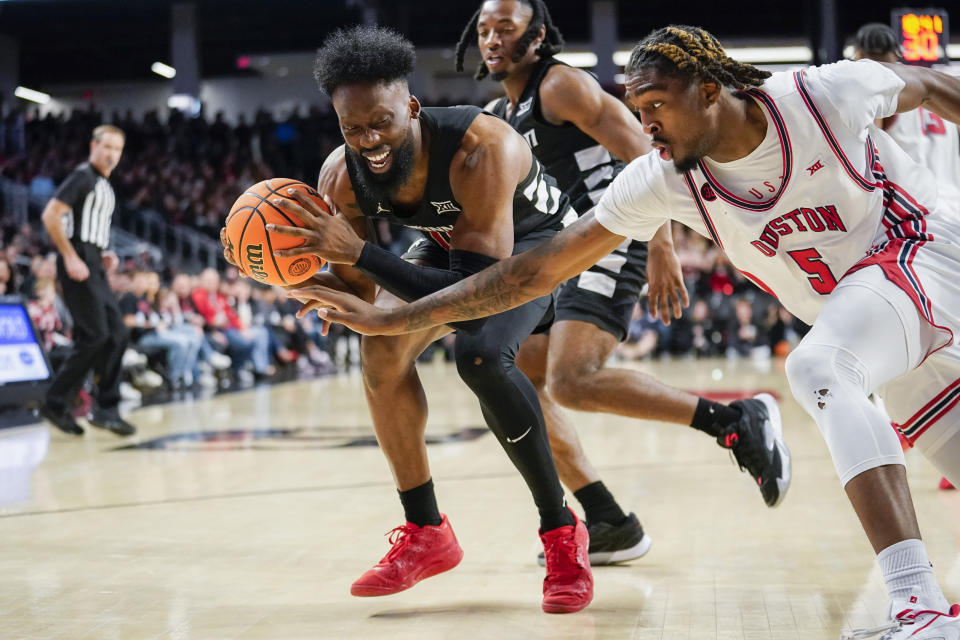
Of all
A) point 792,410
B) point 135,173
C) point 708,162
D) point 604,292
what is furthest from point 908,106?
point 135,173

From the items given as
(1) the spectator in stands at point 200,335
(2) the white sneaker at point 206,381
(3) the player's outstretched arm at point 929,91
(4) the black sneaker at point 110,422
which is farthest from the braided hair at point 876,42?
(2) the white sneaker at point 206,381

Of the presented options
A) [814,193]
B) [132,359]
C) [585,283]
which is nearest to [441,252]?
[585,283]

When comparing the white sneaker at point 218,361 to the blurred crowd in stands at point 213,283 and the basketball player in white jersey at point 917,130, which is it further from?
the basketball player in white jersey at point 917,130

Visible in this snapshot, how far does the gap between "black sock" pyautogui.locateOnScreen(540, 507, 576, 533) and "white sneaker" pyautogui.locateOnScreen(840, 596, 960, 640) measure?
1029 mm

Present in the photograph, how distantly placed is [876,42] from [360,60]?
103 inches

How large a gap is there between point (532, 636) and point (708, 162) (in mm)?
1211

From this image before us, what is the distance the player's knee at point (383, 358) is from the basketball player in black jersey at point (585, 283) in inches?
28.3

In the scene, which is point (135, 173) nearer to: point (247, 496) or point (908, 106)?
point (247, 496)

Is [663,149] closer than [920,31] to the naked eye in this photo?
Yes

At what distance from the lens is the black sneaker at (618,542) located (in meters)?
3.20

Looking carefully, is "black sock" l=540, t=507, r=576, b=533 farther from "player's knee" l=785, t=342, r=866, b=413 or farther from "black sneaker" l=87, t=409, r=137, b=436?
"black sneaker" l=87, t=409, r=137, b=436

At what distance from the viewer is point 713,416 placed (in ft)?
10.6

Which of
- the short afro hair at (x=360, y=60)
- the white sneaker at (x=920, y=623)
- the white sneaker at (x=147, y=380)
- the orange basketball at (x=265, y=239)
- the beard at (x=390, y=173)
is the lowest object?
the white sneaker at (x=147, y=380)

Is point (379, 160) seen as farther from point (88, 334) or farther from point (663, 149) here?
point (88, 334)
